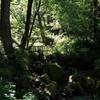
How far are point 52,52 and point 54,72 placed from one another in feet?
11.1

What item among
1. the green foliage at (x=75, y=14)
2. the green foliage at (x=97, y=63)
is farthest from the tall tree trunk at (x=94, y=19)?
the green foliage at (x=97, y=63)

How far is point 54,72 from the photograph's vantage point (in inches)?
624

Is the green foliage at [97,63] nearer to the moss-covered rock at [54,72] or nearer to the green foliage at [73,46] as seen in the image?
the green foliage at [73,46]

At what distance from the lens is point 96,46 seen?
770 inches

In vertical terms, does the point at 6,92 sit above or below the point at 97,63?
above

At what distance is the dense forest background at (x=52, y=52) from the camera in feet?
45.3

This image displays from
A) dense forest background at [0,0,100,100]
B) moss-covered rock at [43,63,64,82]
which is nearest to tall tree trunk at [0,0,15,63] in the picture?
dense forest background at [0,0,100,100]

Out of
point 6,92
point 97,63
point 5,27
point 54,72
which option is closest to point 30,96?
point 6,92

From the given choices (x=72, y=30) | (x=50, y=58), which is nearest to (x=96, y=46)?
(x=72, y=30)

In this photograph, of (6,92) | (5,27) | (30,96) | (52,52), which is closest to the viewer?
(6,92)

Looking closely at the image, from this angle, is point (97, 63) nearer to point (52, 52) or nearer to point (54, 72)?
point (54, 72)

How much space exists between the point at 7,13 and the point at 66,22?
5.05 metres

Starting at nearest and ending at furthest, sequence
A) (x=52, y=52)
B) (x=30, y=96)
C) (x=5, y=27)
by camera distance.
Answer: (x=30, y=96) → (x=5, y=27) → (x=52, y=52)

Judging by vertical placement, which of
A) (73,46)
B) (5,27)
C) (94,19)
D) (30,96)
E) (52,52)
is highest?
(94,19)
